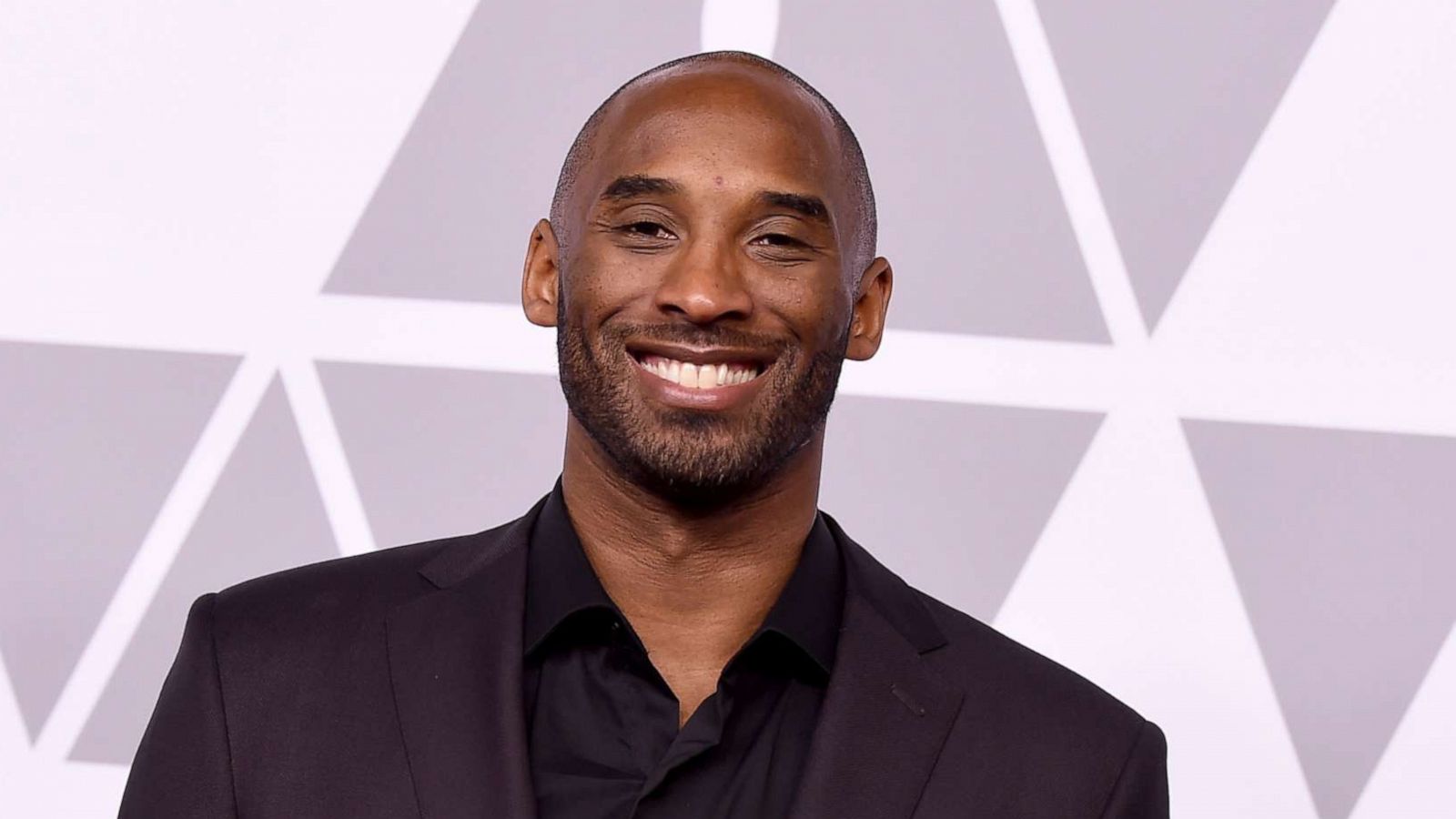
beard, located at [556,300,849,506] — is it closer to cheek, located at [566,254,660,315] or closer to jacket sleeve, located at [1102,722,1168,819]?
cheek, located at [566,254,660,315]

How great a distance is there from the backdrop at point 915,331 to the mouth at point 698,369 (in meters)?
1.50

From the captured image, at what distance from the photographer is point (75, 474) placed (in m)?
4.30

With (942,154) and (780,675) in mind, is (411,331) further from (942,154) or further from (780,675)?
(780,675)

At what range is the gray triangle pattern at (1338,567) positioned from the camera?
4.18 m

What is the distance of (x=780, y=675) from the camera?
285 centimetres

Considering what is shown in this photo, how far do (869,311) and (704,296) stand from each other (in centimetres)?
46

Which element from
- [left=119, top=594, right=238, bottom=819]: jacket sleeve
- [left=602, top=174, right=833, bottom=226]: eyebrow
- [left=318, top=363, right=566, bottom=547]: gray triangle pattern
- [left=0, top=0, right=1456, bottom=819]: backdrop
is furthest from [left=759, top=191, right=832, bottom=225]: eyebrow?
[left=318, top=363, right=566, bottom=547]: gray triangle pattern

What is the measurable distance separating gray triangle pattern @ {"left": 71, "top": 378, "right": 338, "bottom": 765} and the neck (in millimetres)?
1541

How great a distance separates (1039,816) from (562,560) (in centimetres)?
75

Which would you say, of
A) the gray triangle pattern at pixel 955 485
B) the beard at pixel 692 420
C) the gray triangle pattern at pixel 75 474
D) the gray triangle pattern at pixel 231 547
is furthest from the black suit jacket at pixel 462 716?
the gray triangle pattern at pixel 75 474

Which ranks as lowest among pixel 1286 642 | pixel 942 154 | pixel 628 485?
pixel 628 485

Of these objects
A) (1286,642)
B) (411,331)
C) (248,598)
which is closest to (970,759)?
(248,598)

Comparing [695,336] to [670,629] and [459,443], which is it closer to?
[670,629]

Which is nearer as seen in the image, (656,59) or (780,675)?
(780,675)
